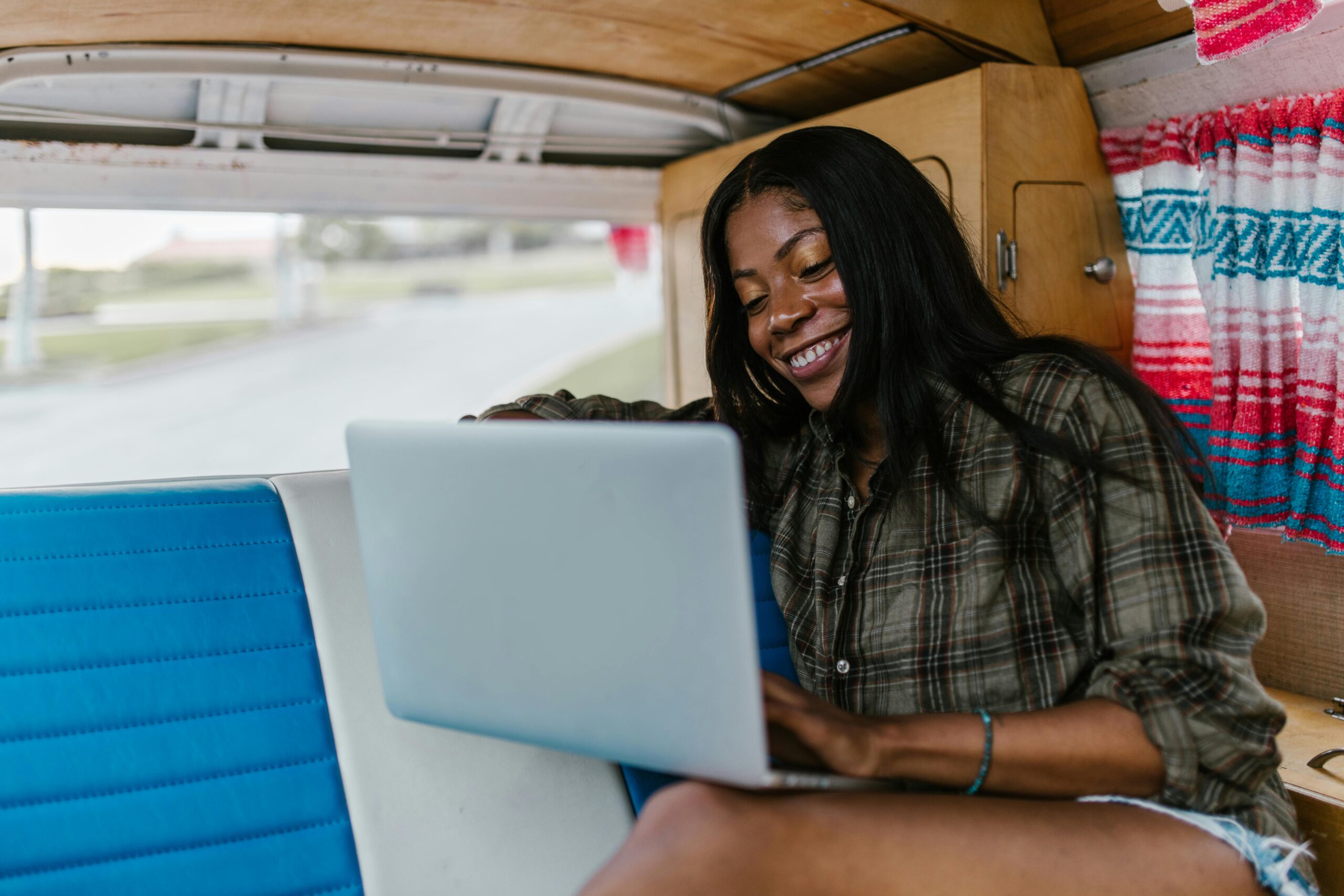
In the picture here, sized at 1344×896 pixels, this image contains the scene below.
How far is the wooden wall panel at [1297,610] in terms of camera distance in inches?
66.9

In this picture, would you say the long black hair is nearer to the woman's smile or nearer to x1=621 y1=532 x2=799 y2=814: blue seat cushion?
the woman's smile

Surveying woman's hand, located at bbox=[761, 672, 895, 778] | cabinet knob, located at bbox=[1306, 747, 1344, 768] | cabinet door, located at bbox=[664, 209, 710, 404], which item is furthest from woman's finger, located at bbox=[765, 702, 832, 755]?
cabinet door, located at bbox=[664, 209, 710, 404]

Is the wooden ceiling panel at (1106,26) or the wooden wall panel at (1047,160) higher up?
Result: the wooden ceiling panel at (1106,26)

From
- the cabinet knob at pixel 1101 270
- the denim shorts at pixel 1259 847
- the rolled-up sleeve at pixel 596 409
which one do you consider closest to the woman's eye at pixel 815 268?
the rolled-up sleeve at pixel 596 409

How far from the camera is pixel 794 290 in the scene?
1396 millimetres

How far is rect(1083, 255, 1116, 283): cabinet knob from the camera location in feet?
6.36

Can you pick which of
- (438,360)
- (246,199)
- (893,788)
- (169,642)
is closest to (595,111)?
(246,199)

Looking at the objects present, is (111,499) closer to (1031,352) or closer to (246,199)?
(246,199)

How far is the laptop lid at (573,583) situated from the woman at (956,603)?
0.13 meters

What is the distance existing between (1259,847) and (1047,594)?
1.07ft

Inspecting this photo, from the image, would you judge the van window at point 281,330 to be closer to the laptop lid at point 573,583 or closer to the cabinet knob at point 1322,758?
the laptop lid at point 573,583

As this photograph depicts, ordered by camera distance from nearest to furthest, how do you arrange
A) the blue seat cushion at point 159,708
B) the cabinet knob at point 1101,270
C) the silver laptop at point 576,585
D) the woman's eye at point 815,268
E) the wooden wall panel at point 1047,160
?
1. the silver laptop at point 576,585
2. the blue seat cushion at point 159,708
3. the woman's eye at point 815,268
4. the wooden wall panel at point 1047,160
5. the cabinet knob at point 1101,270

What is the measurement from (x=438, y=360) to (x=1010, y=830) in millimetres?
14784

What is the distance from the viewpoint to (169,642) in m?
1.37
